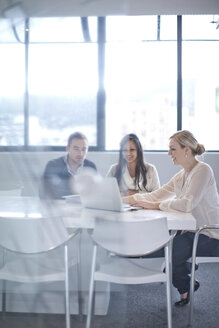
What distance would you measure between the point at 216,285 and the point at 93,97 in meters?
1.20

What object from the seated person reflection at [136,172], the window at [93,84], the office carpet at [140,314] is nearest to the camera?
the window at [93,84]

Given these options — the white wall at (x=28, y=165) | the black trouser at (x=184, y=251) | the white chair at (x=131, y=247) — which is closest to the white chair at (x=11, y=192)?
the white wall at (x=28, y=165)

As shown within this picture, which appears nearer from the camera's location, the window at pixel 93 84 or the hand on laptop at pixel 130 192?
the window at pixel 93 84

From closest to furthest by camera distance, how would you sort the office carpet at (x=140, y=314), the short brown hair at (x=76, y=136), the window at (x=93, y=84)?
the window at (x=93, y=84) < the short brown hair at (x=76, y=136) < the office carpet at (x=140, y=314)

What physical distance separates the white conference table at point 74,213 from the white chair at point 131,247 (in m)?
0.04

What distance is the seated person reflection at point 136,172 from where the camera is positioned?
6.67 feet

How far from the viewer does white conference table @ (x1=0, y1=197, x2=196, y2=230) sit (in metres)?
1.49

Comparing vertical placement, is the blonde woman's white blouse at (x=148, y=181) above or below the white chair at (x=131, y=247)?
above

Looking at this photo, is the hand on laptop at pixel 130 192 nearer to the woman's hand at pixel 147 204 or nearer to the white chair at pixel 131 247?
the woman's hand at pixel 147 204

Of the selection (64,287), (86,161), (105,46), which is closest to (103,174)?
(86,161)

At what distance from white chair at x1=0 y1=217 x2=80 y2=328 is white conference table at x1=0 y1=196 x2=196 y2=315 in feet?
0.11

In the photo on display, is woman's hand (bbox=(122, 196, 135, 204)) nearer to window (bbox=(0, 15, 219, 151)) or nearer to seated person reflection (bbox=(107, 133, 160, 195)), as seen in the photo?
seated person reflection (bbox=(107, 133, 160, 195))

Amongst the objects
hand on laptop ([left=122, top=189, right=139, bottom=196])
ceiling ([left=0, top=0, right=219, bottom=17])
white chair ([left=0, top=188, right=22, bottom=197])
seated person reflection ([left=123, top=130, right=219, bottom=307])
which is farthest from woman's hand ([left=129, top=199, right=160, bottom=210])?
ceiling ([left=0, top=0, right=219, bottom=17])

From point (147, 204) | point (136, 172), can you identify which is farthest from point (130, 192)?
point (147, 204)
